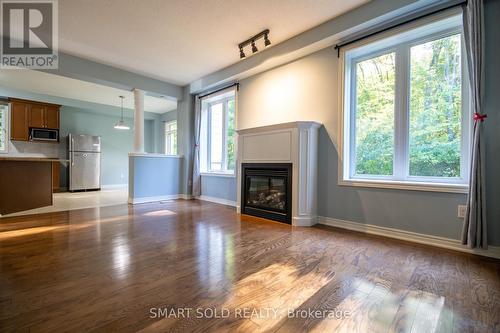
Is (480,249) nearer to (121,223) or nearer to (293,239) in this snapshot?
(293,239)

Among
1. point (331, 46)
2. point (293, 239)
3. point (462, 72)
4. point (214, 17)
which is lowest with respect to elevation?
point (293, 239)

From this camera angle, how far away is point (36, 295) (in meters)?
1.44

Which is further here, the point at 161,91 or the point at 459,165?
the point at 161,91

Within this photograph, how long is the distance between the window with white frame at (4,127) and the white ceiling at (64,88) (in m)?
0.59

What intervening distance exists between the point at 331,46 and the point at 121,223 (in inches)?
151

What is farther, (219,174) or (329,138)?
(219,174)

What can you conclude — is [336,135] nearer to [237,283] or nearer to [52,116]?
[237,283]

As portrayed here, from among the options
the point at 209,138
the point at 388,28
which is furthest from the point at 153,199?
the point at 388,28

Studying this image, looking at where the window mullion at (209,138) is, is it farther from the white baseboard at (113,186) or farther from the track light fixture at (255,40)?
the white baseboard at (113,186)

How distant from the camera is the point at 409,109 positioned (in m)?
2.69

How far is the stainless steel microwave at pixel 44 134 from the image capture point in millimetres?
6183

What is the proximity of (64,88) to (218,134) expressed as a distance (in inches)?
164

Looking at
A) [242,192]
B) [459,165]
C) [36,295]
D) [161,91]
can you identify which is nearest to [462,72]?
[459,165]

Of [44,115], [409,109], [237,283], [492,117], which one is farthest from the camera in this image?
[44,115]
